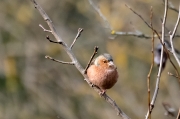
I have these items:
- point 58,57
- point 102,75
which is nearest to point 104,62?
point 102,75

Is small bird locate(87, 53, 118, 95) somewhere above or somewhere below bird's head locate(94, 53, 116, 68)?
below

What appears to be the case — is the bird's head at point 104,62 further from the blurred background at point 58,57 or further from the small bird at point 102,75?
the blurred background at point 58,57

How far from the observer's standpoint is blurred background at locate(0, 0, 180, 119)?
402 inches

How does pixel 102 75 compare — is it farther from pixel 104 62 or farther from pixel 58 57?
pixel 58 57

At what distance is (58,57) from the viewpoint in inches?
422

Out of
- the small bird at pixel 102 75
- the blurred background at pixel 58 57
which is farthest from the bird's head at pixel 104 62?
the blurred background at pixel 58 57

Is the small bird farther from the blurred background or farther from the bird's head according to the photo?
the blurred background

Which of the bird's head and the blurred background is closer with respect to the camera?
the bird's head

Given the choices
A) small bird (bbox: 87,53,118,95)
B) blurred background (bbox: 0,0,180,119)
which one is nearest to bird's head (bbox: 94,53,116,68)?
small bird (bbox: 87,53,118,95)

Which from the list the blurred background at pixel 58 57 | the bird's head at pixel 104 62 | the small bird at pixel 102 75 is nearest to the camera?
the small bird at pixel 102 75

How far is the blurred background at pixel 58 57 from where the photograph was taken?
33.5ft

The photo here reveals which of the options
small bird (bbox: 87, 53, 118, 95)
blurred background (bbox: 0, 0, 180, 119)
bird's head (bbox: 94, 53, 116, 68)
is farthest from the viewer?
blurred background (bbox: 0, 0, 180, 119)

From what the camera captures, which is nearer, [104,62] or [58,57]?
[104,62]

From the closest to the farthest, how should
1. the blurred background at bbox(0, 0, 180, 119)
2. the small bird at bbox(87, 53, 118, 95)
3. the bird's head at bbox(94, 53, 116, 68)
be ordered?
1. the small bird at bbox(87, 53, 118, 95)
2. the bird's head at bbox(94, 53, 116, 68)
3. the blurred background at bbox(0, 0, 180, 119)
